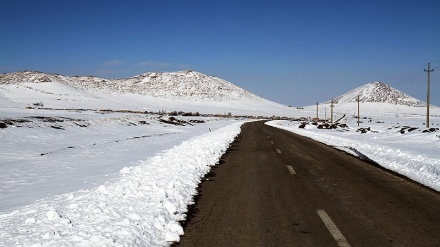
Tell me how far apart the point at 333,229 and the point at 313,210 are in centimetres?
116

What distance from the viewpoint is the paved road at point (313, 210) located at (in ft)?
17.8

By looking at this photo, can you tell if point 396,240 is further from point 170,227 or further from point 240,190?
point 240,190

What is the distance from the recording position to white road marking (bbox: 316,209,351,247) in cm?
522

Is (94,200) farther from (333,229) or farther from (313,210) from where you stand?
(333,229)

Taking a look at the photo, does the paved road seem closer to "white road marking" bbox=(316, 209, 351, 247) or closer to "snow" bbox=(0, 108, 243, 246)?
"white road marking" bbox=(316, 209, 351, 247)

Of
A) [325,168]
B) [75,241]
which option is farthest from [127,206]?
[325,168]

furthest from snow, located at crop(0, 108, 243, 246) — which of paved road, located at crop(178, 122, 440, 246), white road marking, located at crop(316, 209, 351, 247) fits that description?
white road marking, located at crop(316, 209, 351, 247)

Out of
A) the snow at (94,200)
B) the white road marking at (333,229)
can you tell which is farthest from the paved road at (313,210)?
the snow at (94,200)

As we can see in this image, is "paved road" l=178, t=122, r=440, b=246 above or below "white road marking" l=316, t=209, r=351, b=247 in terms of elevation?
below

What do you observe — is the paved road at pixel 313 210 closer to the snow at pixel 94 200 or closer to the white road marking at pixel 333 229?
the white road marking at pixel 333 229

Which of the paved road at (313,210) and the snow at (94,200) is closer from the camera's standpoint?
the snow at (94,200)

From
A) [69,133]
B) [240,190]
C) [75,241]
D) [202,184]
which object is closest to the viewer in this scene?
[75,241]

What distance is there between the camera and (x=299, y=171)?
39.3ft

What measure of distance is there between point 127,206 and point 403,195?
6151 millimetres
